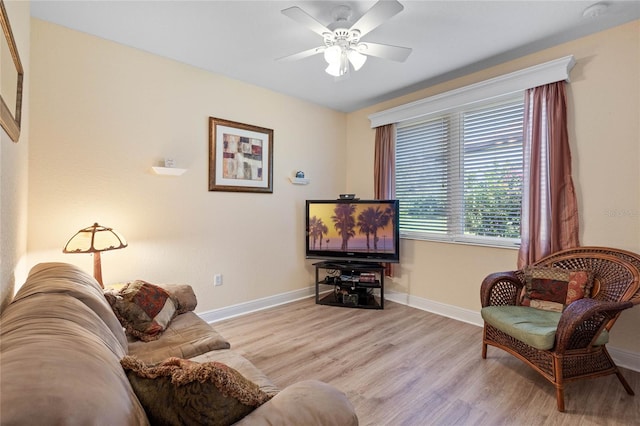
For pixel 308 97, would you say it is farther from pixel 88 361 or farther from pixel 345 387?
pixel 88 361

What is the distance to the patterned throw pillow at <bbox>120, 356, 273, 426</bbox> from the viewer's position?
0.77 metres

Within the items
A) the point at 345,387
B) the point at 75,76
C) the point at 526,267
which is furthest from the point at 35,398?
the point at 526,267

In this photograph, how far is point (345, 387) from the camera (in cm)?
206

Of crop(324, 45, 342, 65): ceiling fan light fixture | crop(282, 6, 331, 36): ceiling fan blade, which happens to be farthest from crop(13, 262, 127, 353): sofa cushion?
crop(324, 45, 342, 65): ceiling fan light fixture

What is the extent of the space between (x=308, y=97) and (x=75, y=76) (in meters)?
2.44

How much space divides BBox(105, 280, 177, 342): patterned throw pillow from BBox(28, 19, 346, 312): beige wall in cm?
96

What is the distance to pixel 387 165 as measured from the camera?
13.0ft

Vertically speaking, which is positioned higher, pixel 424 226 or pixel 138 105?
pixel 138 105

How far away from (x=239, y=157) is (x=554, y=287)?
3246 mm

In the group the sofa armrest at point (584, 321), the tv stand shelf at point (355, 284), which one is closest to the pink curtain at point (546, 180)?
the sofa armrest at point (584, 321)

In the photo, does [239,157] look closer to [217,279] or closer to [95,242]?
[217,279]

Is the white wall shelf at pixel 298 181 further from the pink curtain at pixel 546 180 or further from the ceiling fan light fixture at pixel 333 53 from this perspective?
the pink curtain at pixel 546 180

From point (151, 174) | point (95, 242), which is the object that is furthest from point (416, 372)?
point (151, 174)

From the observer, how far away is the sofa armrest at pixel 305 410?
812 mm
